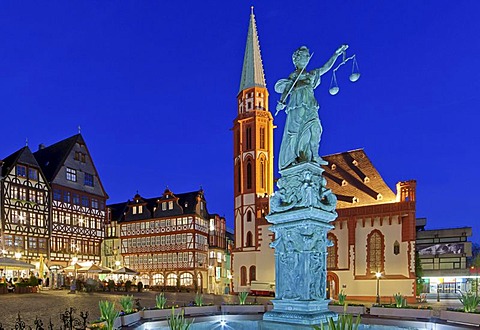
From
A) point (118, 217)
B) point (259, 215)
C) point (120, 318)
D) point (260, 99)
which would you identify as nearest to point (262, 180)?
point (259, 215)

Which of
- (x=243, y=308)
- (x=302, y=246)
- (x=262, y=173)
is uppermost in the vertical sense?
(x=262, y=173)

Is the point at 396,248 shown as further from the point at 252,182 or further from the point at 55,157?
the point at 55,157

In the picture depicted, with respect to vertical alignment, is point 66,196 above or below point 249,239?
above

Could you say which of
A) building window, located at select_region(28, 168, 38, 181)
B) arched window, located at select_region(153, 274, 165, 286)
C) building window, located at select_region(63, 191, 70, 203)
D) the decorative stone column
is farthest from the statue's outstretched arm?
arched window, located at select_region(153, 274, 165, 286)

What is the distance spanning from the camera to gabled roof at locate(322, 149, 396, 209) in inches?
1496

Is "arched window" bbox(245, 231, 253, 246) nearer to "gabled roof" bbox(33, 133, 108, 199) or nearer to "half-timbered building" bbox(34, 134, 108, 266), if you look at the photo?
"half-timbered building" bbox(34, 134, 108, 266)

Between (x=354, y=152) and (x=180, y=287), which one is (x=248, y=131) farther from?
(x=180, y=287)

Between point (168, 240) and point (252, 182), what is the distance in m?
17.0

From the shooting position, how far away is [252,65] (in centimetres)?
4694

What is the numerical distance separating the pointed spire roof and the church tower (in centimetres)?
14

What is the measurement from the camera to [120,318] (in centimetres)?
1056

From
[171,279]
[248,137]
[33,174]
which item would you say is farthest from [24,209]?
[248,137]

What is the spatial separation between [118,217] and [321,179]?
5410cm

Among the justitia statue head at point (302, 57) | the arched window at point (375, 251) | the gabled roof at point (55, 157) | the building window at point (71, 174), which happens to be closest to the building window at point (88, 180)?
the building window at point (71, 174)
